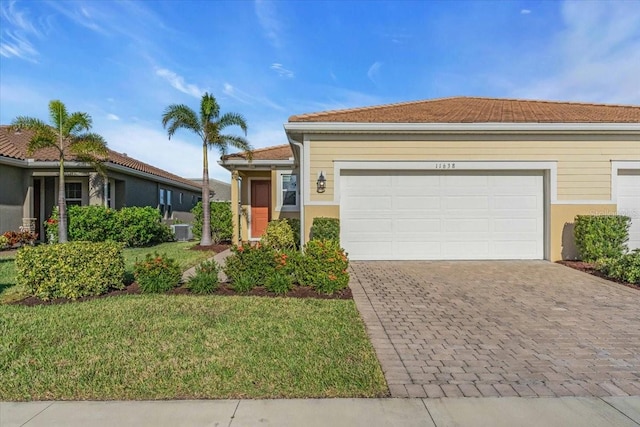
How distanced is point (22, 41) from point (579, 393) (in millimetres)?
12474

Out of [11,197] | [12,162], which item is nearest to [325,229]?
[12,162]

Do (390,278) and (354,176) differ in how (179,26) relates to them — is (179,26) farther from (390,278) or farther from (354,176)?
(390,278)

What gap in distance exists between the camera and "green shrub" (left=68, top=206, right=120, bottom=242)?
12023 mm

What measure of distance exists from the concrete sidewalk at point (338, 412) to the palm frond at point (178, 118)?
10.7 m

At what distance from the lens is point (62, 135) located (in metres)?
11.0

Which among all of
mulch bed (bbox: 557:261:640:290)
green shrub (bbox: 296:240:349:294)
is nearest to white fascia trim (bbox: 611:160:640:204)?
mulch bed (bbox: 557:261:640:290)

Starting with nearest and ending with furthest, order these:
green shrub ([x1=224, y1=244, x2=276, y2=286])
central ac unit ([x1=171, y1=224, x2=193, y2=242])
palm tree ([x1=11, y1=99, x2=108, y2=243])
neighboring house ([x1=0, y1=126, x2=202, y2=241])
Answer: green shrub ([x1=224, y1=244, x2=276, y2=286])
palm tree ([x1=11, y1=99, x2=108, y2=243])
neighboring house ([x1=0, y1=126, x2=202, y2=241])
central ac unit ([x1=171, y1=224, x2=193, y2=242])

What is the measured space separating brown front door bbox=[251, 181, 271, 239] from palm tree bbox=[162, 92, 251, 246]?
2511 millimetres

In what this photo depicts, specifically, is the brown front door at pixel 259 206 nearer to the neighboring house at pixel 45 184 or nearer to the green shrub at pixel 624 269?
the neighboring house at pixel 45 184

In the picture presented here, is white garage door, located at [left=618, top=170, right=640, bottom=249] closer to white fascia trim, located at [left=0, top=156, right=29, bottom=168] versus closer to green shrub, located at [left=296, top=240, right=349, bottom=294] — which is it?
green shrub, located at [left=296, top=240, right=349, bottom=294]

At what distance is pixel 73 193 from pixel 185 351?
13.8m

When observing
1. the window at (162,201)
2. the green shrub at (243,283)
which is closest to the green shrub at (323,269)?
the green shrub at (243,283)

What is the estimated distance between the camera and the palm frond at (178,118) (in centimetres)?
1202

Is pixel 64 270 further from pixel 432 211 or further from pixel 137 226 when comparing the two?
pixel 432 211
